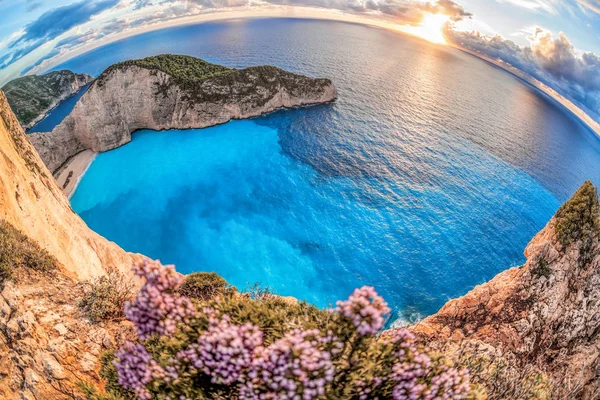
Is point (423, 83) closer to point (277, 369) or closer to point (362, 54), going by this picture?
point (362, 54)

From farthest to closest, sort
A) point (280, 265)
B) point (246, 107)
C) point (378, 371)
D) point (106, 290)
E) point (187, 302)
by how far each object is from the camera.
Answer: point (246, 107), point (280, 265), point (106, 290), point (187, 302), point (378, 371)

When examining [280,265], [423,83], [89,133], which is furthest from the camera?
[423,83]

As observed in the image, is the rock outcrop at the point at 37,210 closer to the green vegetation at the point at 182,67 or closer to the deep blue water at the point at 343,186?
the deep blue water at the point at 343,186

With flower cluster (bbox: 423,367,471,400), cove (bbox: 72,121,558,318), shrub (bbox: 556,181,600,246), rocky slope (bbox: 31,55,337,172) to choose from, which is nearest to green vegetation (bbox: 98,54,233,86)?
rocky slope (bbox: 31,55,337,172)

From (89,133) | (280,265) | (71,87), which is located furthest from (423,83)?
(71,87)

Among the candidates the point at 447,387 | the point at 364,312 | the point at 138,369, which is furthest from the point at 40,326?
the point at 447,387

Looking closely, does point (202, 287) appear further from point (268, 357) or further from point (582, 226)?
point (582, 226)
